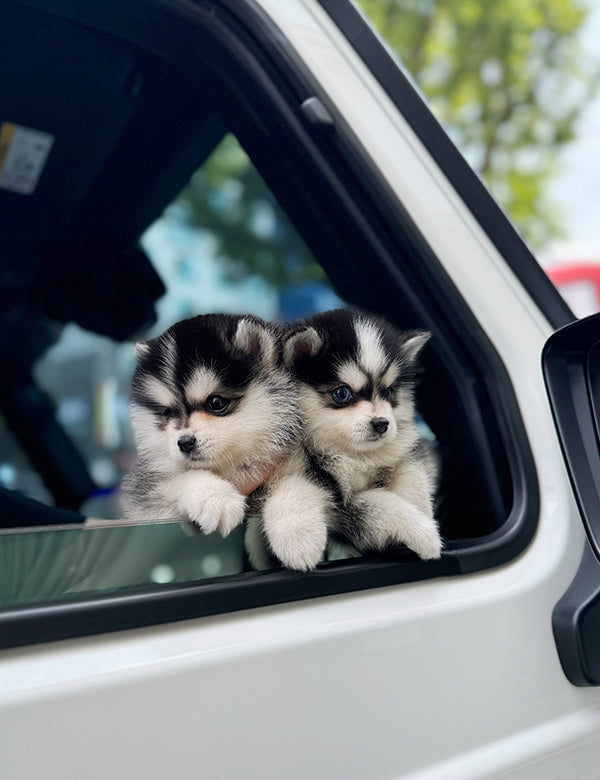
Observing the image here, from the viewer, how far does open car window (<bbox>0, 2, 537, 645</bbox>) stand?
3.89 ft

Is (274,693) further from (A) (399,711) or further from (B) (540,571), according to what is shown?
(B) (540,571)

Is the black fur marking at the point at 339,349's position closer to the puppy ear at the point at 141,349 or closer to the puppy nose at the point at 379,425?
the puppy nose at the point at 379,425

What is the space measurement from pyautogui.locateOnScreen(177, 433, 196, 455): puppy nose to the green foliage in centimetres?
1209

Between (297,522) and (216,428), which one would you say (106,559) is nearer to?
(297,522)

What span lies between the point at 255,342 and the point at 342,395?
8.8 inches

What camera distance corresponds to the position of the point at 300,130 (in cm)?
175

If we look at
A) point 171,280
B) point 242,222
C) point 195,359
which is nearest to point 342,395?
point 195,359

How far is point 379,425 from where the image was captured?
64.6 inches

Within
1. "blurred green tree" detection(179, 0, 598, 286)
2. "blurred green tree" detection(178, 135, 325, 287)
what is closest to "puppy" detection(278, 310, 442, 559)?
"blurred green tree" detection(178, 135, 325, 287)

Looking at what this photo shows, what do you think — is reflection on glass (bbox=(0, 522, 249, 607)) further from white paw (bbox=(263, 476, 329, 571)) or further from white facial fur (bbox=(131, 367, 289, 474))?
white facial fur (bbox=(131, 367, 289, 474))

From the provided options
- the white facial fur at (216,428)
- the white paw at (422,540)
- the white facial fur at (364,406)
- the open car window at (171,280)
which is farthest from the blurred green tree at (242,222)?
the white paw at (422,540)

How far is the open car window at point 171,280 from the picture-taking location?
118 centimetres

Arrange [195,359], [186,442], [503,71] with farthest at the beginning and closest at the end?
[503,71], [195,359], [186,442]

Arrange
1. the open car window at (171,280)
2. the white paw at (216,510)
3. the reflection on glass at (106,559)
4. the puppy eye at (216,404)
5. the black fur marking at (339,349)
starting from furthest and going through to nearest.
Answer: the black fur marking at (339,349), the puppy eye at (216,404), the white paw at (216,510), the open car window at (171,280), the reflection on glass at (106,559)
